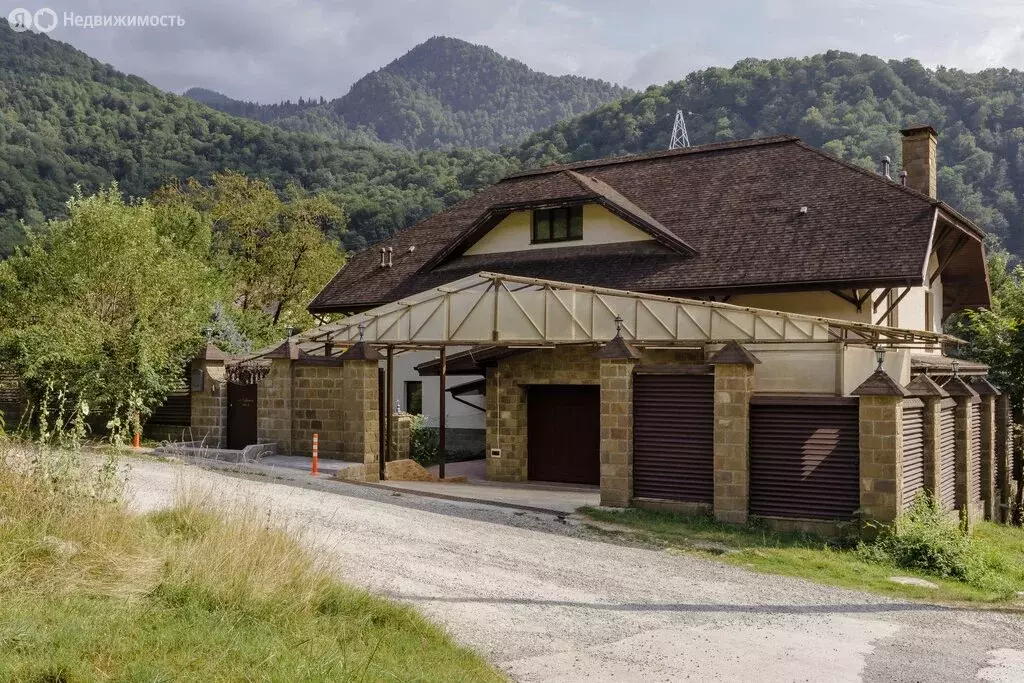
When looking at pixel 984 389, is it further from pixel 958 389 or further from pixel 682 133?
pixel 682 133

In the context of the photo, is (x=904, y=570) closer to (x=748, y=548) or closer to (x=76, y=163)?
(x=748, y=548)

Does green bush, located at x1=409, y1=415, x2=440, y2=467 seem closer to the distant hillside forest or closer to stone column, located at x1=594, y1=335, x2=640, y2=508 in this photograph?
stone column, located at x1=594, y1=335, x2=640, y2=508

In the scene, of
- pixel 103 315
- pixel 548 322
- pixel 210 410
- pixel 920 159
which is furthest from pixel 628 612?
pixel 920 159

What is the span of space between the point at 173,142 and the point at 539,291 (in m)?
57.5

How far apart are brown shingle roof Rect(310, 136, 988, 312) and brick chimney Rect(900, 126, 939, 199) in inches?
82.6

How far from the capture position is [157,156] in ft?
224

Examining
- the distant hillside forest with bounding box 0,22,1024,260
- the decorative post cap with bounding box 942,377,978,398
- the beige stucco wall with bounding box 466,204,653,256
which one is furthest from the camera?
the distant hillside forest with bounding box 0,22,1024,260

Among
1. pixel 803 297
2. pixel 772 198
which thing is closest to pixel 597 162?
pixel 772 198

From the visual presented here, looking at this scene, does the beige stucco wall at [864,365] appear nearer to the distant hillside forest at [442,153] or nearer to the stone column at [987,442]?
the stone column at [987,442]

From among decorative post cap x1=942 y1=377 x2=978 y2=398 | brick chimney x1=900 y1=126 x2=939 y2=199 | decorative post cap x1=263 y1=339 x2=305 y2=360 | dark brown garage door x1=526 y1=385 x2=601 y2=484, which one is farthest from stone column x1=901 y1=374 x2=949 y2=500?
decorative post cap x1=263 y1=339 x2=305 y2=360

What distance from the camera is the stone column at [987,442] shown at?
1976cm

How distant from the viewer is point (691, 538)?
14.0m

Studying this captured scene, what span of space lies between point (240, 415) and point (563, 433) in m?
8.06

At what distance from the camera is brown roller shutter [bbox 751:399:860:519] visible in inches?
566
